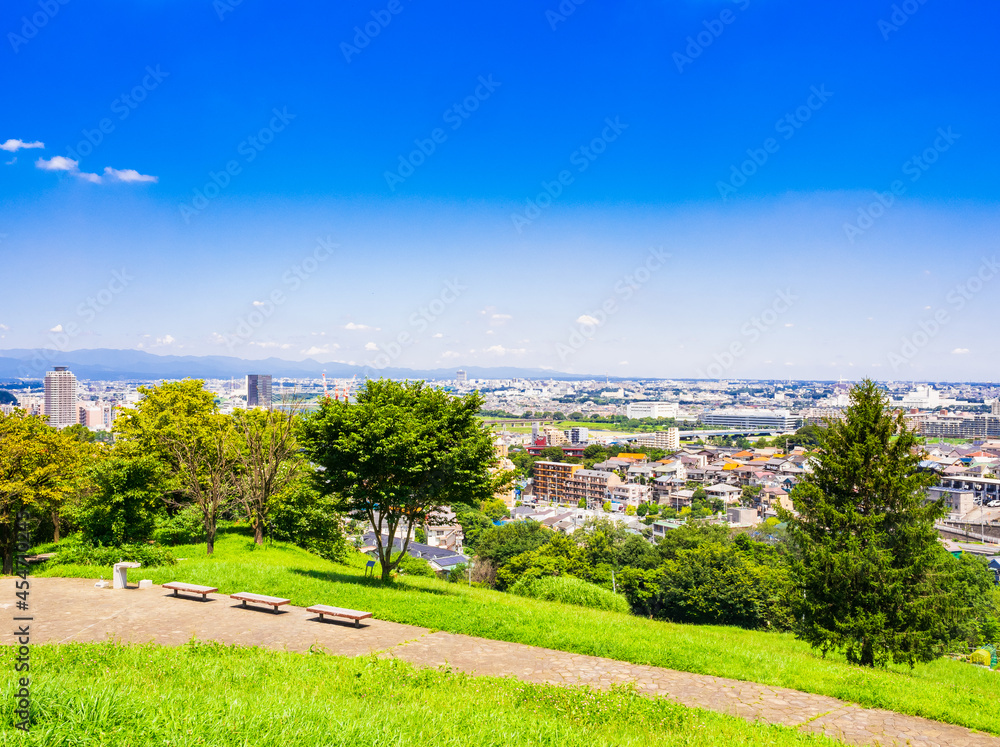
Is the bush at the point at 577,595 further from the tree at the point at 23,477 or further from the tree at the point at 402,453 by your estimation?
the tree at the point at 23,477

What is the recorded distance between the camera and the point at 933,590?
846 cm

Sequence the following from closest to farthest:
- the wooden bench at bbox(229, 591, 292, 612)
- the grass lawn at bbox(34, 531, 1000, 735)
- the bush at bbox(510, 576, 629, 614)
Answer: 1. the grass lawn at bbox(34, 531, 1000, 735)
2. the wooden bench at bbox(229, 591, 292, 612)
3. the bush at bbox(510, 576, 629, 614)

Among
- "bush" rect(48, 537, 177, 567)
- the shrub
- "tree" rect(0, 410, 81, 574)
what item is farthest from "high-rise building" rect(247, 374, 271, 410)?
"bush" rect(48, 537, 177, 567)

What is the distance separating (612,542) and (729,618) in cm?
955

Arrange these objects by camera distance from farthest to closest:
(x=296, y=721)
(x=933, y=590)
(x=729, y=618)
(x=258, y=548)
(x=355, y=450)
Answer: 1. (x=729, y=618)
2. (x=258, y=548)
3. (x=355, y=450)
4. (x=933, y=590)
5. (x=296, y=721)

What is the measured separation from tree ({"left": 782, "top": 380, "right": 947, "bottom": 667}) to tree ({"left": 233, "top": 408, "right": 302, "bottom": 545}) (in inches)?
484

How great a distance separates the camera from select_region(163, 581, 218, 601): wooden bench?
919 cm

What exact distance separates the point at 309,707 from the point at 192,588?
6.02m

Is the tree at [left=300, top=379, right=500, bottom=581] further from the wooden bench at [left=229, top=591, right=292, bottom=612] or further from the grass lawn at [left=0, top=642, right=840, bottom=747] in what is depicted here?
the grass lawn at [left=0, top=642, right=840, bottom=747]

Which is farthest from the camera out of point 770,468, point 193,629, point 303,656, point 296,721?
point 770,468

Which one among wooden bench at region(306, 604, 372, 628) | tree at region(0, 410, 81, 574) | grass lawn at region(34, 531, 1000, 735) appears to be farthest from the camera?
Answer: tree at region(0, 410, 81, 574)

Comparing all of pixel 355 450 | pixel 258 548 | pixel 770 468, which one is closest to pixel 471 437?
pixel 355 450

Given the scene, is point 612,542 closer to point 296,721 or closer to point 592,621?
point 592,621

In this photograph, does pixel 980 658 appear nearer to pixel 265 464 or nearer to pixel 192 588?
pixel 265 464
